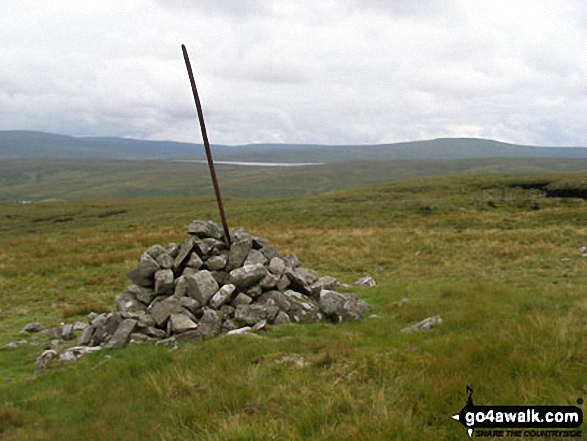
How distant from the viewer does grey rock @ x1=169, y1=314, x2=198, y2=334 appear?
1190 centimetres

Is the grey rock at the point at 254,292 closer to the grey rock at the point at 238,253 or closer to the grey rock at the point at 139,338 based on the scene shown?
the grey rock at the point at 238,253

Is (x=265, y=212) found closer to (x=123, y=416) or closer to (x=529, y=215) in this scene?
(x=529, y=215)

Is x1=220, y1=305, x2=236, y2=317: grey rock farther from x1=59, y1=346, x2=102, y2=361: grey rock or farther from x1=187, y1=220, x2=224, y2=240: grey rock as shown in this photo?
x1=187, y1=220, x2=224, y2=240: grey rock

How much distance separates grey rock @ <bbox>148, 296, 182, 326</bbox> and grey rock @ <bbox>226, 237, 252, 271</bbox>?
275 centimetres

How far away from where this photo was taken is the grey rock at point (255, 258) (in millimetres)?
15070

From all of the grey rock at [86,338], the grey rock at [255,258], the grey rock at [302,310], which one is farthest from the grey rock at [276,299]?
the grey rock at [86,338]

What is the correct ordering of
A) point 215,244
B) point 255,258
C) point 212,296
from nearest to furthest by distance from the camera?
1. point 212,296
2. point 255,258
3. point 215,244

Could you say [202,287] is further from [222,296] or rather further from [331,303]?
[331,303]

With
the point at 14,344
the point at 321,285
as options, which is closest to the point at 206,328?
the point at 321,285

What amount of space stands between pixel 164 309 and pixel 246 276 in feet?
9.06

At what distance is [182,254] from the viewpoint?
597 inches

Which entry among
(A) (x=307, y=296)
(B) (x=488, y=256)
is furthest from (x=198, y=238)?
(B) (x=488, y=256)

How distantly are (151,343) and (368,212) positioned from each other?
44.4m

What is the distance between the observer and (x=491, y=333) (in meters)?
9.32
